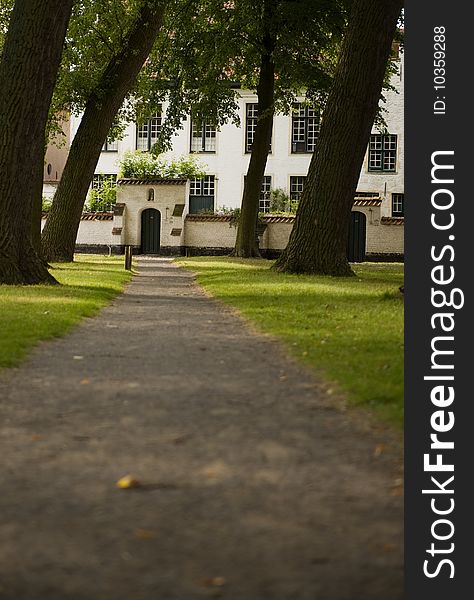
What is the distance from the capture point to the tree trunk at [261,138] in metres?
36.8

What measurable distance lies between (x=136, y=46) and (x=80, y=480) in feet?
87.2

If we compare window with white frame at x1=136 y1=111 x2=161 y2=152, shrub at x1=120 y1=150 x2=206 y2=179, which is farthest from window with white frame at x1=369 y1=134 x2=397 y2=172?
window with white frame at x1=136 y1=111 x2=161 y2=152

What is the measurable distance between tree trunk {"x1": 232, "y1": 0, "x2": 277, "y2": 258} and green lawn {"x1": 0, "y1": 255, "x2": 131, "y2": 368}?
16.8 metres

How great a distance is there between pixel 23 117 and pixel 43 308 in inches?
248

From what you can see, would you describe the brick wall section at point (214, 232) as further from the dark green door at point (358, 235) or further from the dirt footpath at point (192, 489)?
the dirt footpath at point (192, 489)

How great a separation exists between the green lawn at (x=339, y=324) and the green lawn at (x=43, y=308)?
209 centimetres

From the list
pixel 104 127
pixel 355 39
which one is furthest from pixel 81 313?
pixel 104 127

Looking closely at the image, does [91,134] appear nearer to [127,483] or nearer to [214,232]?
[214,232]

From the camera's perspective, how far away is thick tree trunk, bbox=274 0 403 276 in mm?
22828

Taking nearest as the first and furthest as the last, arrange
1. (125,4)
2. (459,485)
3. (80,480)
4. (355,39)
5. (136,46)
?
(459,485), (80,480), (355,39), (136,46), (125,4)

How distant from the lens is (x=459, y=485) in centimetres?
432

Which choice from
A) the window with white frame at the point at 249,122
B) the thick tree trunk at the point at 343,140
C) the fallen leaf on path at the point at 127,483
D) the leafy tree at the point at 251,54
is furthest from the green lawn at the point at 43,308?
the window with white frame at the point at 249,122

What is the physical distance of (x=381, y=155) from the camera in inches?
2389

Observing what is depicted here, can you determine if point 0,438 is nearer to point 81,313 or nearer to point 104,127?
point 81,313
